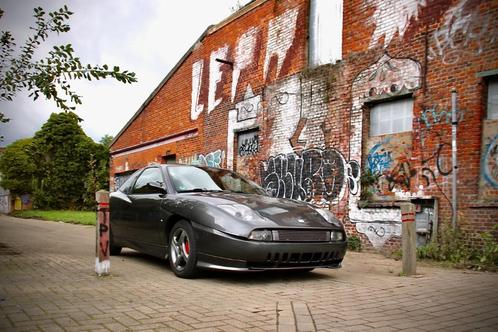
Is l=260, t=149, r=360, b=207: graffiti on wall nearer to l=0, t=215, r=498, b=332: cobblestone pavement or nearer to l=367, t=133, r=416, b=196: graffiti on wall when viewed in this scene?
l=367, t=133, r=416, b=196: graffiti on wall

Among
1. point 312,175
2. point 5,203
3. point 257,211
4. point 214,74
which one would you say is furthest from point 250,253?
point 5,203

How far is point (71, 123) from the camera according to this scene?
34750mm

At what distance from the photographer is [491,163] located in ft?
25.2

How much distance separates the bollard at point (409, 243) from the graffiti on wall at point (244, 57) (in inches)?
301

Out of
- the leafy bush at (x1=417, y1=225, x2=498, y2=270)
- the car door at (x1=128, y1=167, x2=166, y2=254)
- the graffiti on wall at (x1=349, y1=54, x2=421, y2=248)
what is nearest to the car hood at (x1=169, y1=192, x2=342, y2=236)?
the car door at (x1=128, y1=167, x2=166, y2=254)

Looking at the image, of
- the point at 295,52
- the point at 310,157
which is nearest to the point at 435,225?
the point at 310,157

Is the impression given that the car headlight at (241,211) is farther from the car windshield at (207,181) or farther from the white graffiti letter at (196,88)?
the white graffiti letter at (196,88)

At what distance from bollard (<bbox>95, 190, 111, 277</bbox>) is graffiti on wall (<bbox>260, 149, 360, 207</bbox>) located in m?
6.15

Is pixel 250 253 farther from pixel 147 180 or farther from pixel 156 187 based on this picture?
pixel 147 180

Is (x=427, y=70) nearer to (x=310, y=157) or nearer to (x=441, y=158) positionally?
(x=441, y=158)

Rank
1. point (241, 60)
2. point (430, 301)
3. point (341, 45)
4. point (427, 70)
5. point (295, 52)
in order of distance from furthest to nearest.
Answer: point (241, 60)
point (295, 52)
point (341, 45)
point (427, 70)
point (430, 301)

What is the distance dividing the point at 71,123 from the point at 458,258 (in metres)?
32.7

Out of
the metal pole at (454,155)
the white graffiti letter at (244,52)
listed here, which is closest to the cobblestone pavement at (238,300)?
the metal pole at (454,155)

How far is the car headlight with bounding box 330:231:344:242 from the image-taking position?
5418 millimetres
